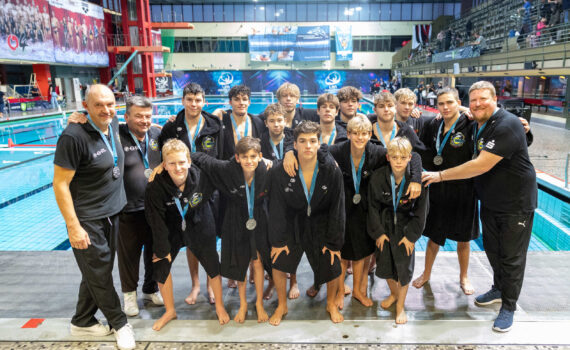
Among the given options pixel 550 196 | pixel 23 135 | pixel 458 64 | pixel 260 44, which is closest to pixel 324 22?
pixel 260 44

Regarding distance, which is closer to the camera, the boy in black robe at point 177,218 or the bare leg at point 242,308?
the boy in black robe at point 177,218

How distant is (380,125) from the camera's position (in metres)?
3.01

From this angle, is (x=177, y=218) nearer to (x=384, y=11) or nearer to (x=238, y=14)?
(x=238, y=14)

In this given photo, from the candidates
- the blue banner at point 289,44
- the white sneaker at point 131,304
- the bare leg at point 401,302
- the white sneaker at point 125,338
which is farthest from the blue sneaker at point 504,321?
the blue banner at point 289,44

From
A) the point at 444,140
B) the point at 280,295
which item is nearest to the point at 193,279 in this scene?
the point at 280,295

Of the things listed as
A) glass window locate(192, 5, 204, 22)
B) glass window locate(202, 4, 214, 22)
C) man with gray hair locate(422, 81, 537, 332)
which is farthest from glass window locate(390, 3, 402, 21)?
man with gray hair locate(422, 81, 537, 332)

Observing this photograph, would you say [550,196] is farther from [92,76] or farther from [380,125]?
[92,76]

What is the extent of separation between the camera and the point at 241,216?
264cm

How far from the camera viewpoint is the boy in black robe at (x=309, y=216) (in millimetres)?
2486

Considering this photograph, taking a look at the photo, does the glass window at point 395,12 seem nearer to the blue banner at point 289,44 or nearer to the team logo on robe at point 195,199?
the blue banner at point 289,44

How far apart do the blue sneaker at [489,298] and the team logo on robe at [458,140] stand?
3.85ft

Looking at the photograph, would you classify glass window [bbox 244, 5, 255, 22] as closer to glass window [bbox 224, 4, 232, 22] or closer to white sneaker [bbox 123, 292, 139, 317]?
glass window [bbox 224, 4, 232, 22]

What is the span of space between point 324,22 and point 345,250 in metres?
33.1

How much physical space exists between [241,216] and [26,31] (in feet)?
69.3
